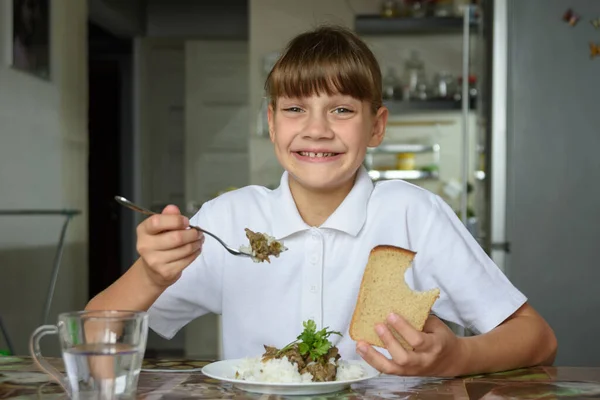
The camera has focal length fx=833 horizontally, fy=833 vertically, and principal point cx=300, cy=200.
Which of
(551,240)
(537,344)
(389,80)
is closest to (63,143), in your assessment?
(389,80)

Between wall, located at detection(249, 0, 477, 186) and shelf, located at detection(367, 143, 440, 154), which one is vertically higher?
wall, located at detection(249, 0, 477, 186)

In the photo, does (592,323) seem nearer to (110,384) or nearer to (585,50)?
(585,50)

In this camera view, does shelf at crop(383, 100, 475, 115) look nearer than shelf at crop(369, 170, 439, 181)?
Yes

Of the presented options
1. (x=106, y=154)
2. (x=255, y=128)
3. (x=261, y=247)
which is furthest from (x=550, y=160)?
(x=106, y=154)

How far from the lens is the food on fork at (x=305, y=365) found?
1.00 meters

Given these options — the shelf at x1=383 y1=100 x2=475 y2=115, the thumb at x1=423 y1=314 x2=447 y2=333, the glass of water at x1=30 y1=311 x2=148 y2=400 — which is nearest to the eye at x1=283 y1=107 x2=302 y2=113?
the thumb at x1=423 y1=314 x2=447 y2=333

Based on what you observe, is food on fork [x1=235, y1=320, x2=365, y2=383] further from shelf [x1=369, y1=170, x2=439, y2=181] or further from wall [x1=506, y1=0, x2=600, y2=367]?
shelf [x1=369, y1=170, x2=439, y2=181]

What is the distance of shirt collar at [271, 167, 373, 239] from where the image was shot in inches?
57.4

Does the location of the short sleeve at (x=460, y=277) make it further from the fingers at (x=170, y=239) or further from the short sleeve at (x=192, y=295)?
the fingers at (x=170, y=239)

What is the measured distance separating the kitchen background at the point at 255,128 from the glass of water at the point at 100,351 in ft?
7.28

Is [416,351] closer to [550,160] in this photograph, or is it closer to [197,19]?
[550,160]

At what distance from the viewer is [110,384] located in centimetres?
86

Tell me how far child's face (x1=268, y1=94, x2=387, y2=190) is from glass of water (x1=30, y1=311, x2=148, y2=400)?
0.58m

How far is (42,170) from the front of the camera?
14.0ft
